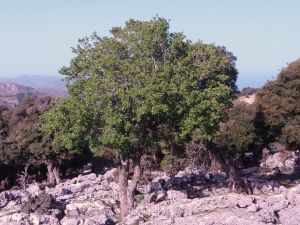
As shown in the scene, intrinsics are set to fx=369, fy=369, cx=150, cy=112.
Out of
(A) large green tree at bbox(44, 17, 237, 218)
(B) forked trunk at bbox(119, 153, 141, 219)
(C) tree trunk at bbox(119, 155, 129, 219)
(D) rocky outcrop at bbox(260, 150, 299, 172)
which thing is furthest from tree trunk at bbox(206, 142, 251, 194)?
(D) rocky outcrop at bbox(260, 150, 299, 172)

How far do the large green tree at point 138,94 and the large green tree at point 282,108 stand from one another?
10.1 meters

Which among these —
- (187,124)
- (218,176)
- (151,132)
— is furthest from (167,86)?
(218,176)

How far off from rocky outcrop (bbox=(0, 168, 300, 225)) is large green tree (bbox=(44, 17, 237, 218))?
2291 millimetres

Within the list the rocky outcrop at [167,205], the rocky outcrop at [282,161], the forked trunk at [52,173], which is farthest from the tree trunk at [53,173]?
the rocky outcrop at [282,161]

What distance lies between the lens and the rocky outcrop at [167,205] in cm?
1574

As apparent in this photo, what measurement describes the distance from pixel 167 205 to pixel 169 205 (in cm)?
58

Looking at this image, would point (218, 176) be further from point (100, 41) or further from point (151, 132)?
point (100, 41)

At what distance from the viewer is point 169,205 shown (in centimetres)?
1828

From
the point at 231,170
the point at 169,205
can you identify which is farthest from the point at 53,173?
the point at 169,205

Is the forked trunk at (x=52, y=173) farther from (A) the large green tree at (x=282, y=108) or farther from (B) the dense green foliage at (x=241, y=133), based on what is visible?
(A) the large green tree at (x=282, y=108)

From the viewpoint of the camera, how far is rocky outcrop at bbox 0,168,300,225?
51.6 ft

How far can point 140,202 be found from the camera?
2166cm

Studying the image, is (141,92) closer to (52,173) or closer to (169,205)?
(169,205)

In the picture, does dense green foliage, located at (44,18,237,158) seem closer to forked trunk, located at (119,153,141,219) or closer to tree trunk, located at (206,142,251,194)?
forked trunk, located at (119,153,141,219)
